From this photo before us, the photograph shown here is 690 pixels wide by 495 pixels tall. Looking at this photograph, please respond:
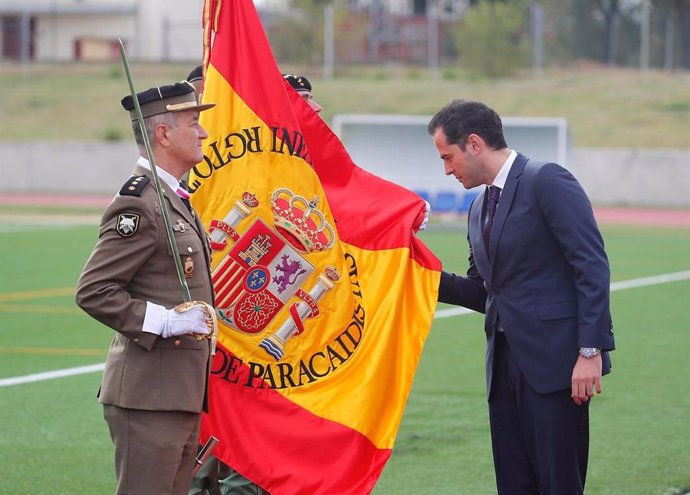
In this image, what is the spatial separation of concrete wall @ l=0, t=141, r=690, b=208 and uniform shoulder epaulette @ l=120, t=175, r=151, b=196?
75.7 ft

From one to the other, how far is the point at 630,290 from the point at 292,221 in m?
11.3

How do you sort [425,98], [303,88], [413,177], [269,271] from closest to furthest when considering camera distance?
[269,271] → [303,88] → [413,177] → [425,98]

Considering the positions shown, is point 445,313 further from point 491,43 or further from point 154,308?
point 491,43

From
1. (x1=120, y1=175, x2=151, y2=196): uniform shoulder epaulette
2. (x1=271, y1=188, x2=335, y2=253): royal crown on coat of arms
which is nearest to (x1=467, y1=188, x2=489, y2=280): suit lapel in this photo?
(x1=271, y1=188, x2=335, y2=253): royal crown on coat of arms

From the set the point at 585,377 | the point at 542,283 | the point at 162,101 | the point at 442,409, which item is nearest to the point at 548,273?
the point at 542,283

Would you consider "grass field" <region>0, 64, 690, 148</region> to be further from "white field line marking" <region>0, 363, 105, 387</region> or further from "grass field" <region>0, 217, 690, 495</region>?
"white field line marking" <region>0, 363, 105, 387</region>

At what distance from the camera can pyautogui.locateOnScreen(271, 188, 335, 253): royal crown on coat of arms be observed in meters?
Answer: 5.71

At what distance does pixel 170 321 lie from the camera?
14.6 feet

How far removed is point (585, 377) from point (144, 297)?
1.79 metres

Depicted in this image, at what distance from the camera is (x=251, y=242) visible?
565 centimetres

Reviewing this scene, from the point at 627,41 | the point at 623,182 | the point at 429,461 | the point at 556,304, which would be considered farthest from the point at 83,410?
the point at 627,41

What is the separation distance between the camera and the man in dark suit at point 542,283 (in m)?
4.96

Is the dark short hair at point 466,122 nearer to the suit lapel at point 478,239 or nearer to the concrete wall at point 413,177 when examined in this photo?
the suit lapel at point 478,239

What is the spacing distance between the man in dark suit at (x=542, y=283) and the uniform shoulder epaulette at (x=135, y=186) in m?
1.34
